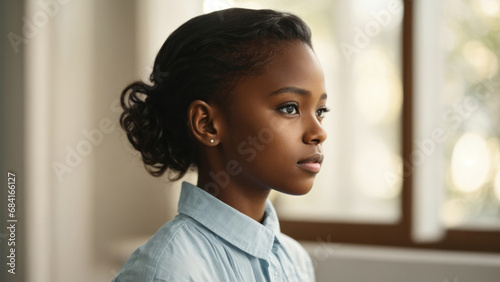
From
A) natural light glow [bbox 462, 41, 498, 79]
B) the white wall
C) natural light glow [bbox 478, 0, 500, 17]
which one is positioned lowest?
the white wall

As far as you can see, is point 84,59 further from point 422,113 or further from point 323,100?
point 422,113

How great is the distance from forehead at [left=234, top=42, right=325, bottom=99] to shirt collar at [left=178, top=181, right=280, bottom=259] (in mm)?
169

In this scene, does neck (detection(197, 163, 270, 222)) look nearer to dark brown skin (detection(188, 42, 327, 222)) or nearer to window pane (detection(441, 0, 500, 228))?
dark brown skin (detection(188, 42, 327, 222))

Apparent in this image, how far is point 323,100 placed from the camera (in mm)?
809

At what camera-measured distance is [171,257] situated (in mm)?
706

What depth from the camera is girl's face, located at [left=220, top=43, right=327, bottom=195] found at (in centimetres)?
76

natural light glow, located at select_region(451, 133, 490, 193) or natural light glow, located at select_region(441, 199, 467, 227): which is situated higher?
natural light glow, located at select_region(451, 133, 490, 193)

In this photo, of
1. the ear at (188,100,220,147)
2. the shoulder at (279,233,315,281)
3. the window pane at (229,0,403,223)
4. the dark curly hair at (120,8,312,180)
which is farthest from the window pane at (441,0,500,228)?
the ear at (188,100,220,147)

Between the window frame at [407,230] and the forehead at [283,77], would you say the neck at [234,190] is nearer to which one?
the forehead at [283,77]

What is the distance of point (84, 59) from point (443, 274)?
1242mm

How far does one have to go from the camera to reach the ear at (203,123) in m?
0.79

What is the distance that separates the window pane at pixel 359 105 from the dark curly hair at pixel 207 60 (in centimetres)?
103

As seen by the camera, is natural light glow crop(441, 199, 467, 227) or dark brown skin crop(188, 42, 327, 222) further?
natural light glow crop(441, 199, 467, 227)

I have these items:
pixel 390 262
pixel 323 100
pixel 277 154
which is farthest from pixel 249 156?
pixel 390 262
